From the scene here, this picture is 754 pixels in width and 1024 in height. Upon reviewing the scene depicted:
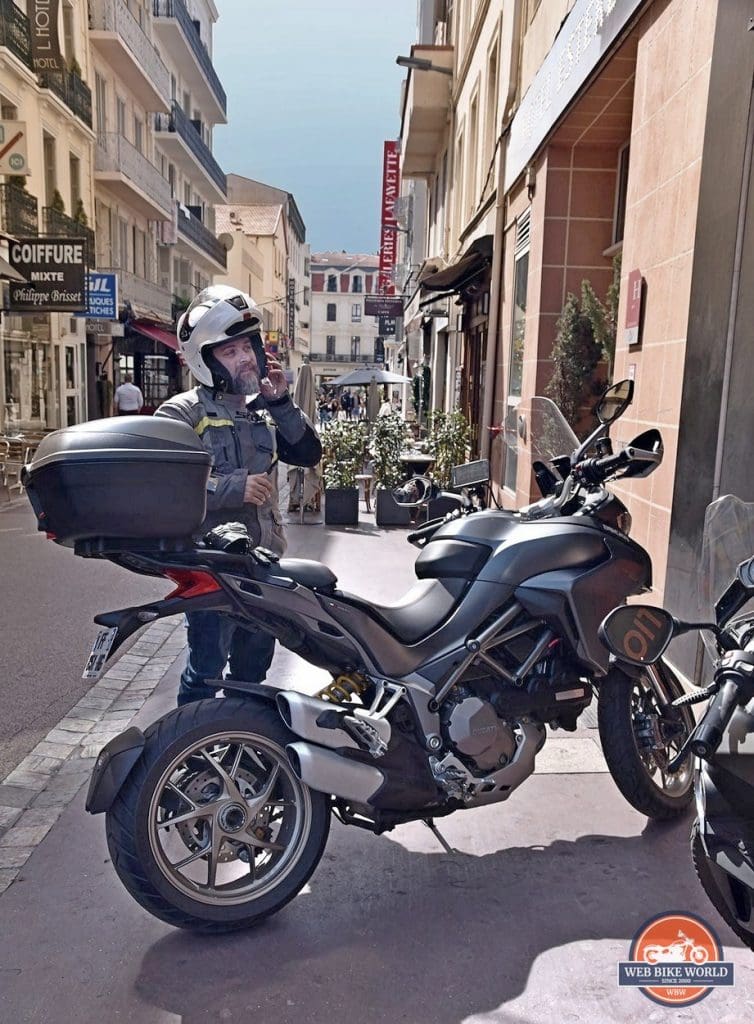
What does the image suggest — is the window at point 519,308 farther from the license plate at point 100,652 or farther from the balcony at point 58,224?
the balcony at point 58,224

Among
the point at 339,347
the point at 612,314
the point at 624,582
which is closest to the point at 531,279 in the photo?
the point at 612,314

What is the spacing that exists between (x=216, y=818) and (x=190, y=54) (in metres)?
35.1

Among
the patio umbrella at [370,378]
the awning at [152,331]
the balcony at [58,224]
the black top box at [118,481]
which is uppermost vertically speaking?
the balcony at [58,224]

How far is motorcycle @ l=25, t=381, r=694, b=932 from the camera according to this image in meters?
2.34

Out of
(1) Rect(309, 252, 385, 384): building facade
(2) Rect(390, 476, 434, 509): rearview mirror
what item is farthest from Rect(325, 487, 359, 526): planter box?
(1) Rect(309, 252, 385, 384): building facade

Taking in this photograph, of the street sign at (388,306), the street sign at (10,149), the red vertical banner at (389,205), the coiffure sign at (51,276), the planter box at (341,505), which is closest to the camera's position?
the planter box at (341,505)

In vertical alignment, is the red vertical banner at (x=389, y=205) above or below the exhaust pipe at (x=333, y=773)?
above

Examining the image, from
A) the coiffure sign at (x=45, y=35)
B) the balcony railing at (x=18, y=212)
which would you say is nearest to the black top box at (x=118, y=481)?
the balcony railing at (x=18, y=212)

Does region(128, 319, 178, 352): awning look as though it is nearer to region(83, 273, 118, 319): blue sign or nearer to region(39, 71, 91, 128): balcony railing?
region(39, 71, 91, 128): balcony railing

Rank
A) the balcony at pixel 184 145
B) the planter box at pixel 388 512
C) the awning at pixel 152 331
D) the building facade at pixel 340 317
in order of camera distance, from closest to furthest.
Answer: the planter box at pixel 388 512
the awning at pixel 152 331
the balcony at pixel 184 145
the building facade at pixel 340 317

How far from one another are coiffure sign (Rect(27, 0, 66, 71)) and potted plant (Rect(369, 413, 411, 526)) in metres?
12.0

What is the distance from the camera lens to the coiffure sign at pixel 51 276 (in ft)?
48.1

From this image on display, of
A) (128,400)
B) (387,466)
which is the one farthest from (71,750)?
(128,400)

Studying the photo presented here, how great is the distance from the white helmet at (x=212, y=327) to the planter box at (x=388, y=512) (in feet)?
21.7
